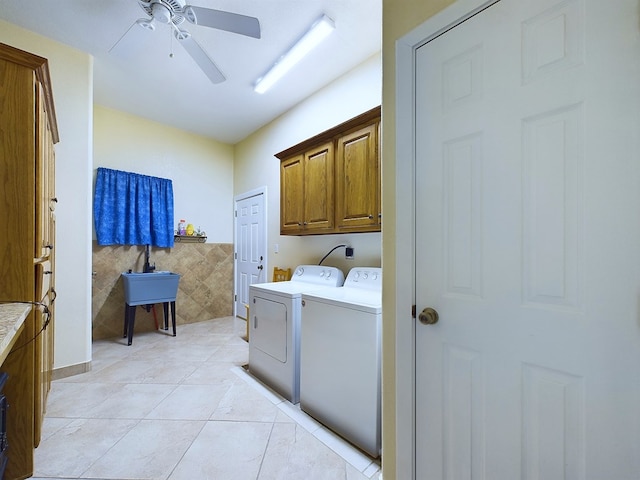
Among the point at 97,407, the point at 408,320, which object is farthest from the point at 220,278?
the point at 408,320

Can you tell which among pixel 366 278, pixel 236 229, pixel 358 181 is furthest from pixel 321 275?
pixel 236 229

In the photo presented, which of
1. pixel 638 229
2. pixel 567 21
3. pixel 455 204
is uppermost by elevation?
pixel 567 21

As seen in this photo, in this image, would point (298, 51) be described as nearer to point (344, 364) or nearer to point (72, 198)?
point (72, 198)

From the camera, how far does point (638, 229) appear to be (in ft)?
2.43

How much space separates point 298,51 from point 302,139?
1079 mm

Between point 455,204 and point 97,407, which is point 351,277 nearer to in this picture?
point 455,204

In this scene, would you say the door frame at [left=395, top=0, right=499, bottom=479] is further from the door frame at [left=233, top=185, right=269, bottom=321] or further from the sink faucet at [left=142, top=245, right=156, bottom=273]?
the sink faucet at [left=142, top=245, right=156, bottom=273]

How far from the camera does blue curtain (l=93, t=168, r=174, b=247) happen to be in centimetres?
361

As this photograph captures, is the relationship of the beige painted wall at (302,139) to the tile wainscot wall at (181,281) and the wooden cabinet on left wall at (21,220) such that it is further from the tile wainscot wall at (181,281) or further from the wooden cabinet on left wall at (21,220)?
the wooden cabinet on left wall at (21,220)

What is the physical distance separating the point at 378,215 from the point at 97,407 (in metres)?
2.43

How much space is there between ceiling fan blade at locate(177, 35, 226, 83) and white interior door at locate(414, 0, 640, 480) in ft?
5.38

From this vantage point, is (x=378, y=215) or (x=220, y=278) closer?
(x=378, y=215)

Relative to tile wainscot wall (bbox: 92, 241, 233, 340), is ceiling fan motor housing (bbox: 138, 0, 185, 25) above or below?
above

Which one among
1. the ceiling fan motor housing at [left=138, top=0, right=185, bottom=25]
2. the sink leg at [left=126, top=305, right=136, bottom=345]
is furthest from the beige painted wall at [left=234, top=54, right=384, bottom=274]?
the sink leg at [left=126, top=305, right=136, bottom=345]
